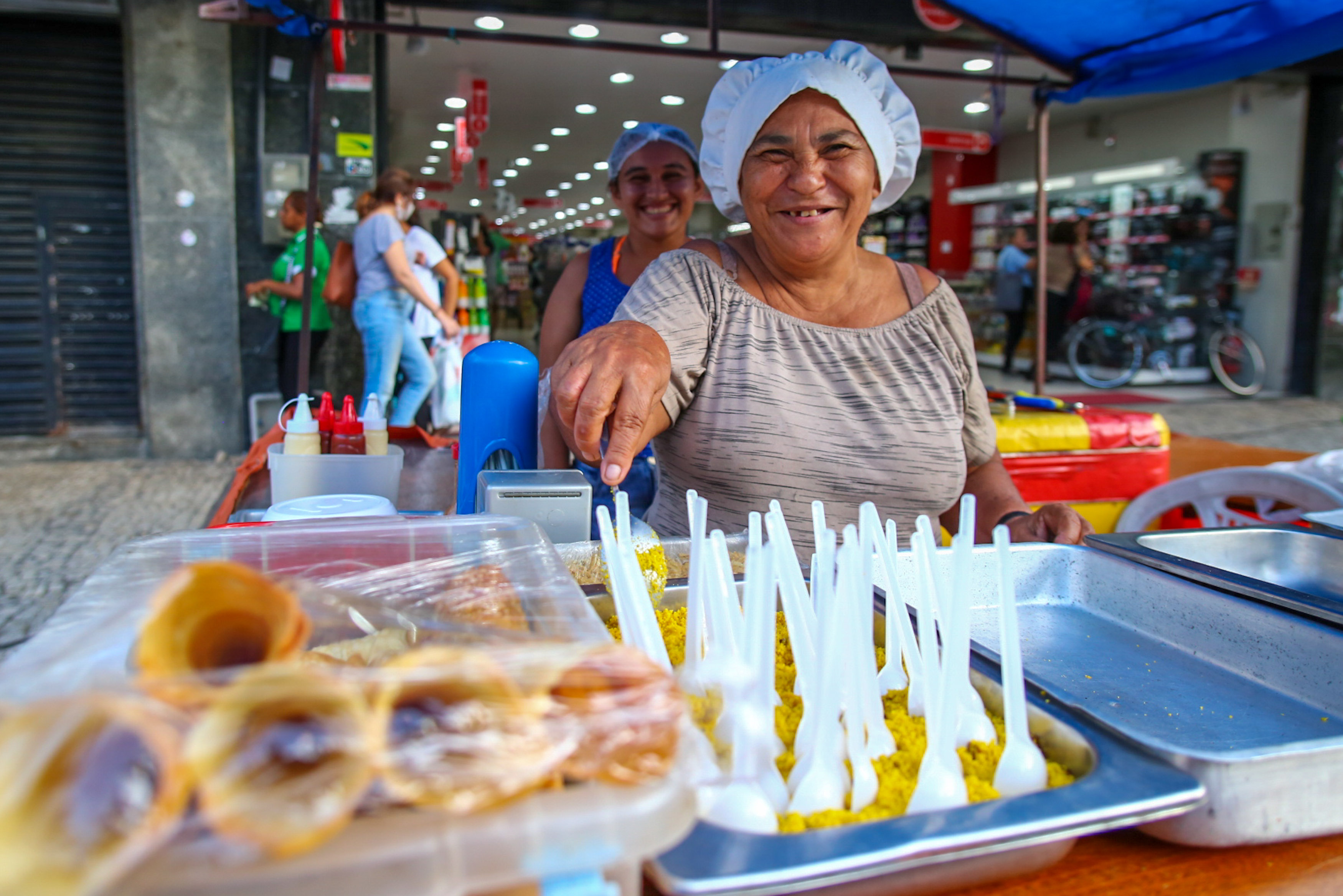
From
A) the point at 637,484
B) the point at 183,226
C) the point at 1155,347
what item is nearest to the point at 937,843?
the point at 637,484

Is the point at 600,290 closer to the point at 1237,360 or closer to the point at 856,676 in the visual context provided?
the point at 856,676

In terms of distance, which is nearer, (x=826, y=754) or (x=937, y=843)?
(x=937, y=843)

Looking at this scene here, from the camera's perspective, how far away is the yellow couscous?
2.17 ft

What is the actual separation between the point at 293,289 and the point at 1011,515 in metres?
4.61

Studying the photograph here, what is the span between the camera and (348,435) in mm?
1876

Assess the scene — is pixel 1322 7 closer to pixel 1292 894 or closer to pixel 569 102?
pixel 1292 894

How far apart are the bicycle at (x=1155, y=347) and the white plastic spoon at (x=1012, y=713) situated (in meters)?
10.9

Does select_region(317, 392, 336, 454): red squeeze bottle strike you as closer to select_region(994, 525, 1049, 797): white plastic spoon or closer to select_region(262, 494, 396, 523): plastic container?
select_region(262, 494, 396, 523): plastic container

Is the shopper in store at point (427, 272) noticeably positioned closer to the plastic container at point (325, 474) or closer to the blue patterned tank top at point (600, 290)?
the blue patterned tank top at point (600, 290)

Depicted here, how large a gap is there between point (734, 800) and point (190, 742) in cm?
37

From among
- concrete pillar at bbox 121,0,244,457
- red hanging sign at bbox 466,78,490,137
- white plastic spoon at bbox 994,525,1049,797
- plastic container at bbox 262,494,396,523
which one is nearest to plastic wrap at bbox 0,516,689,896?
white plastic spoon at bbox 994,525,1049,797

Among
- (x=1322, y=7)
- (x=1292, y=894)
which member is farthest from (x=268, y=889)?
(x=1322, y=7)

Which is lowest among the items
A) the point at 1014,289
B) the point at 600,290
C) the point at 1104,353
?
the point at 600,290

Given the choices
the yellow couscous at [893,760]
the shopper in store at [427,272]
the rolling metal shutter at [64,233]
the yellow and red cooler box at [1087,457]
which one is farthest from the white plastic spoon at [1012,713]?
the rolling metal shutter at [64,233]
